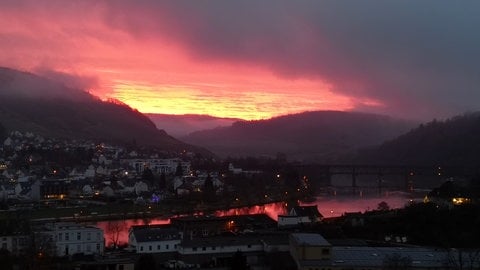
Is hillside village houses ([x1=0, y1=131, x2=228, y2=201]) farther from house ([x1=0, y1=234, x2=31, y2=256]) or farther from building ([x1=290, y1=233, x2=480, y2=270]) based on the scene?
building ([x1=290, y1=233, x2=480, y2=270])

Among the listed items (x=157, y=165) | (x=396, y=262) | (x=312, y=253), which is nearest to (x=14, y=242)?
(x=312, y=253)

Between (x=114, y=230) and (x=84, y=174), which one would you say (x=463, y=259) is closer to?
(x=114, y=230)

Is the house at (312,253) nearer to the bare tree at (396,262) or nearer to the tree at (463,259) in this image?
the bare tree at (396,262)

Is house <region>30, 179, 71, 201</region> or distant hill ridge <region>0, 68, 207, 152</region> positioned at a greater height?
distant hill ridge <region>0, 68, 207, 152</region>

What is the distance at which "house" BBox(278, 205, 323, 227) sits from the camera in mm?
14584

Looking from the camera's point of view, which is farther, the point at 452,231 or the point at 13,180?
the point at 13,180

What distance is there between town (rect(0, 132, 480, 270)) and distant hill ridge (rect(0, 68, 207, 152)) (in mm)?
26203

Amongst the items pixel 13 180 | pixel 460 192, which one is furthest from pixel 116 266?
pixel 13 180

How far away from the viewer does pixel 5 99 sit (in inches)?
2491

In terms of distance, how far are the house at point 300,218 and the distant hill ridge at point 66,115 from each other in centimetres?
3672

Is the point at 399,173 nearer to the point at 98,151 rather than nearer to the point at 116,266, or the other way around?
the point at 98,151

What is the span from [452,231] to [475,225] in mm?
529

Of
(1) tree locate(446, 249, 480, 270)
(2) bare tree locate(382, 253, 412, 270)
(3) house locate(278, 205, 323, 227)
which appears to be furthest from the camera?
(3) house locate(278, 205, 323, 227)

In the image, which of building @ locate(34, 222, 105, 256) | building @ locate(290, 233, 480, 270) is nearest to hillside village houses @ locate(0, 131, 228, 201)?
building @ locate(34, 222, 105, 256)
